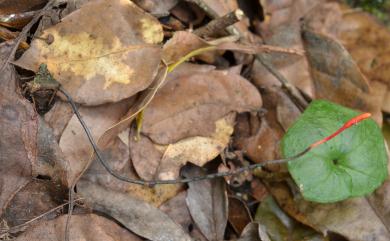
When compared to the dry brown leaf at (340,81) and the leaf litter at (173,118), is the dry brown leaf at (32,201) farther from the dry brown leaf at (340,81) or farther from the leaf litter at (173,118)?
the dry brown leaf at (340,81)

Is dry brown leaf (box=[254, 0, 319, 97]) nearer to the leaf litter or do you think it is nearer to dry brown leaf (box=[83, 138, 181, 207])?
the leaf litter

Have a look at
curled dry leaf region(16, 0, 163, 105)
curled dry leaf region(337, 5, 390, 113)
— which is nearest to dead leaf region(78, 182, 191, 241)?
curled dry leaf region(16, 0, 163, 105)

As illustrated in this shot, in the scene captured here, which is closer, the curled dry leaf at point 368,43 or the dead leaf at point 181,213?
the dead leaf at point 181,213

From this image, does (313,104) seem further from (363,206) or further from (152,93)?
(152,93)

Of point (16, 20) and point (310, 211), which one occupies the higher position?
point (16, 20)

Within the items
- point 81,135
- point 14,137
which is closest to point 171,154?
point 81,135

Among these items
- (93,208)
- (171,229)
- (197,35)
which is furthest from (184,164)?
(197,35)

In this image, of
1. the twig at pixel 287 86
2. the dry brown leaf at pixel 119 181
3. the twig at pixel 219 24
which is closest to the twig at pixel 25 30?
the dry brown leaf at pixel 119 181
